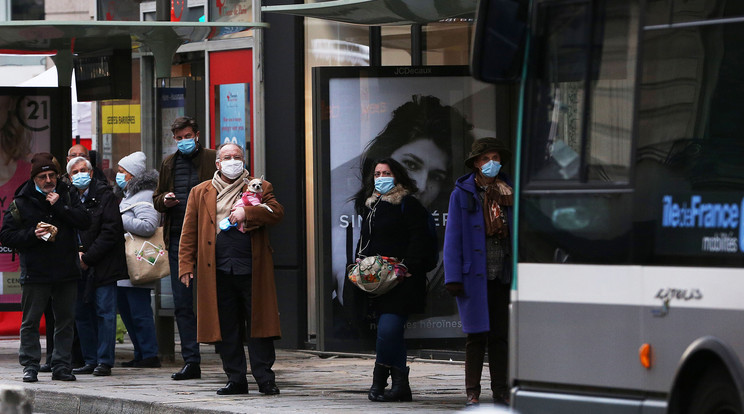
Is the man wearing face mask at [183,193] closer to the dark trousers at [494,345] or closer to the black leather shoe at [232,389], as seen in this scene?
the black leather shoe at [232,389]

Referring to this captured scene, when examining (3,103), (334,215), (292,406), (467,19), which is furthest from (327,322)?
(3,103)

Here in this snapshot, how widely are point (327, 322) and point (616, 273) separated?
4.60 meters

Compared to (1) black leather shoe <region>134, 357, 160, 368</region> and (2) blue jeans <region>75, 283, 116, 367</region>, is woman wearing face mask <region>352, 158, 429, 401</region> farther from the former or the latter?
(1) black leather shoe <region>134, 357, 160, 368</region>

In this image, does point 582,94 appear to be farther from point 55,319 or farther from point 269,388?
point 55,319

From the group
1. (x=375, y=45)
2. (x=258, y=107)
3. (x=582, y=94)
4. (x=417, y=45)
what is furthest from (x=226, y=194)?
(x=258, y=107)

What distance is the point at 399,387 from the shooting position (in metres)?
9.90

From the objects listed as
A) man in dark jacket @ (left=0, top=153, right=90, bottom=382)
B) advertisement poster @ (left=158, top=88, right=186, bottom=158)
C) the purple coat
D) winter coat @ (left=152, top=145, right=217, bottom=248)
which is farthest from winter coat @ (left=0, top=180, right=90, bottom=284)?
advertisement poster @ (left=158, top=88, right=186, bottom=158)

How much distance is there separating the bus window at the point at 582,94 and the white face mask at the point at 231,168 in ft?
11.4

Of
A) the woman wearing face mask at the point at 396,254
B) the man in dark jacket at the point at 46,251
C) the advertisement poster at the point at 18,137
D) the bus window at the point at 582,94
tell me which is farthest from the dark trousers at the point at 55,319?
the bus window at the point at 582,94

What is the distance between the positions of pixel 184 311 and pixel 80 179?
1351 mm

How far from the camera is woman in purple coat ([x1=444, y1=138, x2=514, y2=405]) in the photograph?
9.14 meters

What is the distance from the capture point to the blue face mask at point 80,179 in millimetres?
11797

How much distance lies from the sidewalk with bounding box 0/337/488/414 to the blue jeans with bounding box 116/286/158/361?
0.22 metres

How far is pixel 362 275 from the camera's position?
32.0 feet
